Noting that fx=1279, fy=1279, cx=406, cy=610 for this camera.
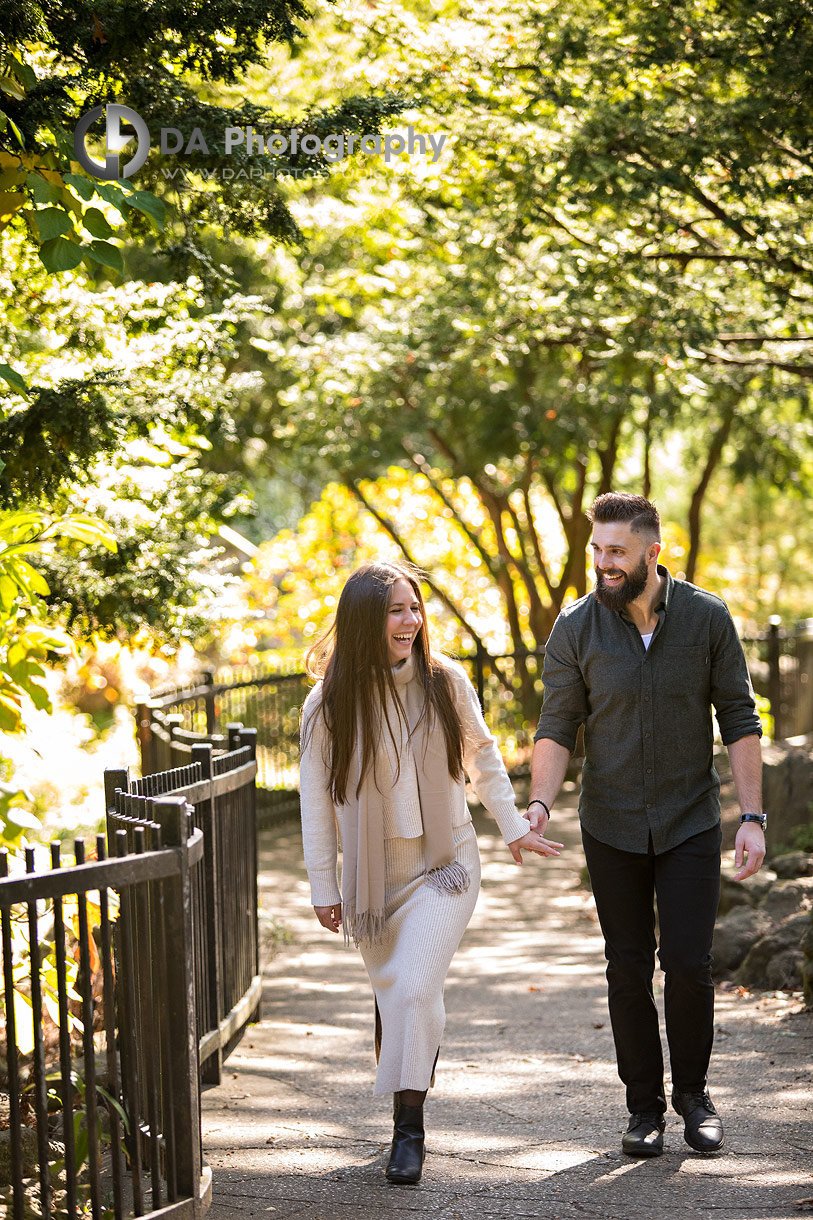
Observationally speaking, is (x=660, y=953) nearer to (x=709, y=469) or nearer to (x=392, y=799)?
(x=392, y=799)

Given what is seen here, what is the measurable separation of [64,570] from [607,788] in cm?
256

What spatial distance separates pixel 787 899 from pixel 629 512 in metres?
3.64

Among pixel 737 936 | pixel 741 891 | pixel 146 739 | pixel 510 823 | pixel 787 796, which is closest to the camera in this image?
pixel 510 823

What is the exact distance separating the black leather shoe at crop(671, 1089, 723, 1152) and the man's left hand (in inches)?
30.2

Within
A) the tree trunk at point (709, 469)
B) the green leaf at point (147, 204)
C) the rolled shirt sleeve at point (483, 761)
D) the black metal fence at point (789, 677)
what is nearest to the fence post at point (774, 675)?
the black metal fence at point (789, 677)

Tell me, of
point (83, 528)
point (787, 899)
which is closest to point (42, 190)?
point (83, 528)

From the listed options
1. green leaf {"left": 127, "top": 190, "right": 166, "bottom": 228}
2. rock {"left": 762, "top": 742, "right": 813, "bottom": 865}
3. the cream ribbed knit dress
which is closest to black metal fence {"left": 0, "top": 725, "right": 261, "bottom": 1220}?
the cream ribbed knit dress

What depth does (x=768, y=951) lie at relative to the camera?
21.2 feet

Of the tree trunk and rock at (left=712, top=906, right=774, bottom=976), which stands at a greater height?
the tree trunk

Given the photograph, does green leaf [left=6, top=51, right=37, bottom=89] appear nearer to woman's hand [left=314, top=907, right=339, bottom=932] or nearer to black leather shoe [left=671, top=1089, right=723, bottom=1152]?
woman's hand [left=314, top=907, right=339, bottom=932]

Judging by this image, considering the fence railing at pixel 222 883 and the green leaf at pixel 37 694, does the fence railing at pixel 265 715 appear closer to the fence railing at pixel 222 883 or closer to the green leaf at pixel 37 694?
the fence railing at pixel 222 883

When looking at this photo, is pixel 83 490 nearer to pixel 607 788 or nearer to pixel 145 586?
pixel 145 586

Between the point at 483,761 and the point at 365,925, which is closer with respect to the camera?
the point at 365,925

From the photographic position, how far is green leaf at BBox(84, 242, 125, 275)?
13.4 feet
